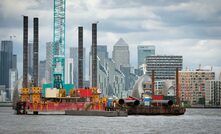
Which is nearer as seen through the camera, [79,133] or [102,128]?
[79,133]

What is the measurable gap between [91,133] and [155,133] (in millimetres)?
12475

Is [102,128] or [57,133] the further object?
[102,128]

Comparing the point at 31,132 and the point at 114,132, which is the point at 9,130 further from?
the point at 114,132

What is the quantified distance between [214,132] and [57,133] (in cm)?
3166

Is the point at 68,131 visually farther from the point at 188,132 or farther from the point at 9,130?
the point at 188,132

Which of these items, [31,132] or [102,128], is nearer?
[31,132]

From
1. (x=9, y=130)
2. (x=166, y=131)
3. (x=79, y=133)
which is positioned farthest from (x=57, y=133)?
(x=166, y=131)

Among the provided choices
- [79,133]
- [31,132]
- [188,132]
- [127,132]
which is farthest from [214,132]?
[31,132]

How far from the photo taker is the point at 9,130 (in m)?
143

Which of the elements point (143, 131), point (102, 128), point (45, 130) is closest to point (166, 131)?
point (143, 131)

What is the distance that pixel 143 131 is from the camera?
144000mm

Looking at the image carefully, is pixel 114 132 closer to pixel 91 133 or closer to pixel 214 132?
pixel 91 133

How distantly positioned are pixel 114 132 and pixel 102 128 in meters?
12.9

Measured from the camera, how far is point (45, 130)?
5645 inches
